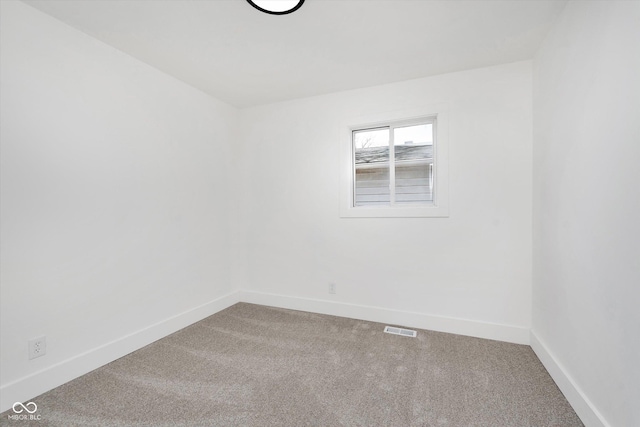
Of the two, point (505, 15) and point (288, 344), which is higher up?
point (505, 15)

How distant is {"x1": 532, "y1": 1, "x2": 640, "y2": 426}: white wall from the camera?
3.89 ft

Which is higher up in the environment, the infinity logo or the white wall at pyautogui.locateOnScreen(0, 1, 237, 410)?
the white wall at pyautogui.locateOnScreen(0, 1, 237, 410)

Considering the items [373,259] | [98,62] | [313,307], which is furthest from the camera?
[313,307]

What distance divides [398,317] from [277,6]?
9.12 feet

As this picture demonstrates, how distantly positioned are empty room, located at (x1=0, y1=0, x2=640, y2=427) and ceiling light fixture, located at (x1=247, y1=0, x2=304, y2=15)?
1 centimetres

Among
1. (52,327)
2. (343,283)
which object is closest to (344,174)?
(343,283)

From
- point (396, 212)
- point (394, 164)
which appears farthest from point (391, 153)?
point (396, 212)

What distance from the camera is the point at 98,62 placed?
216cm

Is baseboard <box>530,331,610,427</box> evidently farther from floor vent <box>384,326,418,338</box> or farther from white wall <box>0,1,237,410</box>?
white wall <box>0,1,237,410</box>

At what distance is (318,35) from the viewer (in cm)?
211

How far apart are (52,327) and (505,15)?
12.0 ft

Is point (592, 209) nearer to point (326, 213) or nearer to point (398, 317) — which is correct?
point (398, 317)

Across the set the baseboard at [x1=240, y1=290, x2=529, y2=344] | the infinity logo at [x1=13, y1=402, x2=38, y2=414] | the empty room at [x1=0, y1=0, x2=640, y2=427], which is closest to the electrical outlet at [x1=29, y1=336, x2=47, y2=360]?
the empty room at [x1=0, y1=0, x2=640, y2=427]

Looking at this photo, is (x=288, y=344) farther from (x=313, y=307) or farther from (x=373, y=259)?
(x=373, y=259)
